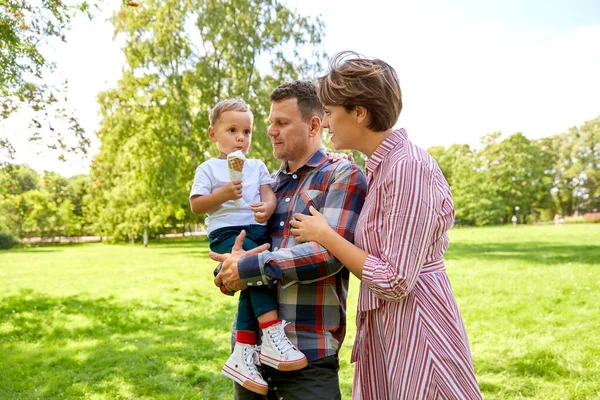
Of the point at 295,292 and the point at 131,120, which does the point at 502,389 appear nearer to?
the point at 295,292

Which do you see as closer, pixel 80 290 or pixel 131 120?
pixel 80 290

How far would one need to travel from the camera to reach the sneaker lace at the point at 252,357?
7.93ft

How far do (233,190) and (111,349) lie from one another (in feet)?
20.7

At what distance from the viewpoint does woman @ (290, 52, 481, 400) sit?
1.92m

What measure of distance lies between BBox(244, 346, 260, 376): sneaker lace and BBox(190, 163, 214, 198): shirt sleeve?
947 millimetres

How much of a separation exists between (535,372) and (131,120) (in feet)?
71.1

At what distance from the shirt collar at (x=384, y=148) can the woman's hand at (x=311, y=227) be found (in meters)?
0.31

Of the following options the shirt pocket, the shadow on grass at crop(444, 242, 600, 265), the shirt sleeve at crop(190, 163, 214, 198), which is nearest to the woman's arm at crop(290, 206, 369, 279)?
the shirt pocket

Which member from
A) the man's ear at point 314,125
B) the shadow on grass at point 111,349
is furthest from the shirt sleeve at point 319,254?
the shadow on grass at point 111,349

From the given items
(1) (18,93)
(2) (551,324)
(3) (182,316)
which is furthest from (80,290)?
(2) (551,324)

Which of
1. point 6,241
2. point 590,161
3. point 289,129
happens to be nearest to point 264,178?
point 289,129

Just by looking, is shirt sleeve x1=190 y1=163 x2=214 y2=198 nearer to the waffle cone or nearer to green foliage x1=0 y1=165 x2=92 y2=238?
the waffle cone

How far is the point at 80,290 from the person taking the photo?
13.9 m

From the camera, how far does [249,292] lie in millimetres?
2447
